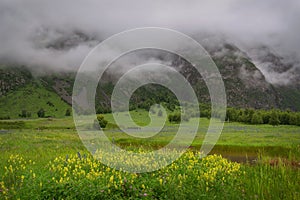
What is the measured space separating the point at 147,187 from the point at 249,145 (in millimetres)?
Answer: 29866

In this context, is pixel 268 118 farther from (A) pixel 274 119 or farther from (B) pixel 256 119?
(B) pixel 256 119

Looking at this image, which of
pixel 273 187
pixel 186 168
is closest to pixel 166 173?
pixel 186 168

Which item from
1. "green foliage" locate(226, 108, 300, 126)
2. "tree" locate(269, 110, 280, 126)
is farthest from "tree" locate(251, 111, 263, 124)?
"tree" locate(269, 110, 280, 126)

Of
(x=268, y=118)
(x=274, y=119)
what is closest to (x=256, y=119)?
(x=274, y=119)

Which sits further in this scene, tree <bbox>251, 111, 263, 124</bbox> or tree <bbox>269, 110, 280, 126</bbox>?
tree <bbox>251, 111, 263, 124</bbox>

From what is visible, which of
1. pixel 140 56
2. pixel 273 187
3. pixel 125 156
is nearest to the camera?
pixel 273 187

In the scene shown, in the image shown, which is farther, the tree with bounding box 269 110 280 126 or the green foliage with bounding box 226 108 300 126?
the green foliage with bounding box 226 108 300 126

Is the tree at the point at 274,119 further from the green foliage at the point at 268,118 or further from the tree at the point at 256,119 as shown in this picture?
the tree at the point at 256,119

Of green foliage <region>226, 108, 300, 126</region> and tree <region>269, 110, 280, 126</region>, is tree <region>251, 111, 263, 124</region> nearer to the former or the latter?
green foliage <region>226, 108, 300, 126</region>

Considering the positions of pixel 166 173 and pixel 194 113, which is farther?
pixel 194 113

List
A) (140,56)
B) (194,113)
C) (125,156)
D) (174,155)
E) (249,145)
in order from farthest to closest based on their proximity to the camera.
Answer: (194,113) → (249,145) → (140,56) → (174,155) → (125,156)

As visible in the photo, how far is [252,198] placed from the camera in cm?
1002

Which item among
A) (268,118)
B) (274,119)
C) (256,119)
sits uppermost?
(268,118)

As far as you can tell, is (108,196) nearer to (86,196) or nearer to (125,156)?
(86,196)
